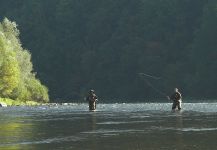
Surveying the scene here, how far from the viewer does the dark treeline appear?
133m

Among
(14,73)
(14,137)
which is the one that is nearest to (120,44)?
(14,73)

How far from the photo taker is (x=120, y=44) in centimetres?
14988

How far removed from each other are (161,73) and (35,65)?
93.7ft

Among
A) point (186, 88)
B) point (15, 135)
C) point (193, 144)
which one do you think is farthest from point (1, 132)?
point (186, 88)

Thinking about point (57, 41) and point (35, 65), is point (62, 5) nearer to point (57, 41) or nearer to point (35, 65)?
point (57, 41)

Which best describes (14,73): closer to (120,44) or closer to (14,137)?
(120,44)

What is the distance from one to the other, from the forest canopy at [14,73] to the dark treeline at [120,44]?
37500 millimetres

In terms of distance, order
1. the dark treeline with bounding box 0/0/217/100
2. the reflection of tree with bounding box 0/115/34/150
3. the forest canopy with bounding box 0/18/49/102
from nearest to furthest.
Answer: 1. the reflection of tree with bounding box 0/115/34/150
2. the forest canopy with bounding box 0/18/49/102
3. the dark treeline with bounding box 0/0/217/100

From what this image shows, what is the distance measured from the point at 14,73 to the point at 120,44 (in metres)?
62.5

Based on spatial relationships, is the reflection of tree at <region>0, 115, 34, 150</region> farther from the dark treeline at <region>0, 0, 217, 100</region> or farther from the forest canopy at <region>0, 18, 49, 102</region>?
the dark treeline at <region>0, 0, 217, 100</region>

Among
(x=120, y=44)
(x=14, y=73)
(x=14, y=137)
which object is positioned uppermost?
(x=120, y=44)

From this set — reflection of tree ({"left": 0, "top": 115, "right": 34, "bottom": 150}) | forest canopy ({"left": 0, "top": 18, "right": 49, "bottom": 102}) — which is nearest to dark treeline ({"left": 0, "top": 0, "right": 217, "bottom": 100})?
forest canopy ({"left": 0, "top": 18, "right": 49, "bottom": 102})

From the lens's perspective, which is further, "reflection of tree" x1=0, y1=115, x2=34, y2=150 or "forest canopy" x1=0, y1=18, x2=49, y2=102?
"forest canopy" x1=0, y1=18, x2=49, y2=102

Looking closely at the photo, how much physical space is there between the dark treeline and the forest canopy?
37.5m
